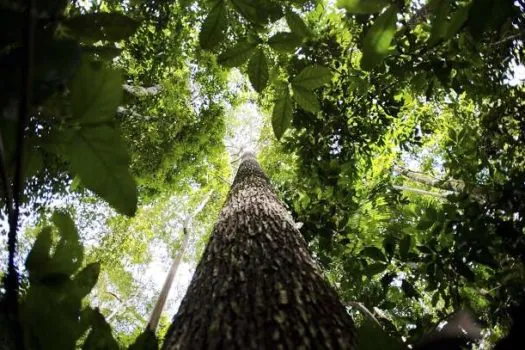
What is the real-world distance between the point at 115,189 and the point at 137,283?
54.9ft

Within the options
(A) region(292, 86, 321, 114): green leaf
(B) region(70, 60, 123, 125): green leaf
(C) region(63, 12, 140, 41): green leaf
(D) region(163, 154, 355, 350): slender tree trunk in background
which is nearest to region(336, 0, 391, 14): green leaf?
(A) region(292, 86, 321, 114): green leaf

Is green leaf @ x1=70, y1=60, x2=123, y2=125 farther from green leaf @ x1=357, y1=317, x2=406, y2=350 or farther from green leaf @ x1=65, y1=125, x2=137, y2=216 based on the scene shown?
green leaf @ x1=357, y1=317, x2=406, y2=350

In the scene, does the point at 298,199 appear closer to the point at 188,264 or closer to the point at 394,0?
the point at 394,0

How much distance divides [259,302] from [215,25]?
1014mm

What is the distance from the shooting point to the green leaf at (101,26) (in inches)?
20.3

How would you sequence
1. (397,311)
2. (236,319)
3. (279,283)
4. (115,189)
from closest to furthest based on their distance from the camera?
(115,189), (236,319), (279,283), (397,311)

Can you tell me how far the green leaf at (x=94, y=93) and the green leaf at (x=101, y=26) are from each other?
114 mm

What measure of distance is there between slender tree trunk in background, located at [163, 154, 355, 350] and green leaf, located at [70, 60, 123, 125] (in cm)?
97

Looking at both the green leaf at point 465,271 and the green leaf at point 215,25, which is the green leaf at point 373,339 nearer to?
the green leaf at point 215,25

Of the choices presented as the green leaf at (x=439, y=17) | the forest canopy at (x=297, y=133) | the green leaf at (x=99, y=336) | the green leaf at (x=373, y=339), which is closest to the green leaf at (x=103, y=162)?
the forest canopy at (x=297, y=133)

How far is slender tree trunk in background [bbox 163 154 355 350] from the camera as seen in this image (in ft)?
4.06

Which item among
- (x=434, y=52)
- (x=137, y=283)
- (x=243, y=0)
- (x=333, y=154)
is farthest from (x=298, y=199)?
(x=137, y=283)

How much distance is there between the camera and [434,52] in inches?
112

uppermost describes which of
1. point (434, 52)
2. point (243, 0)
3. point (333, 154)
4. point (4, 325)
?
point (333, 154)
